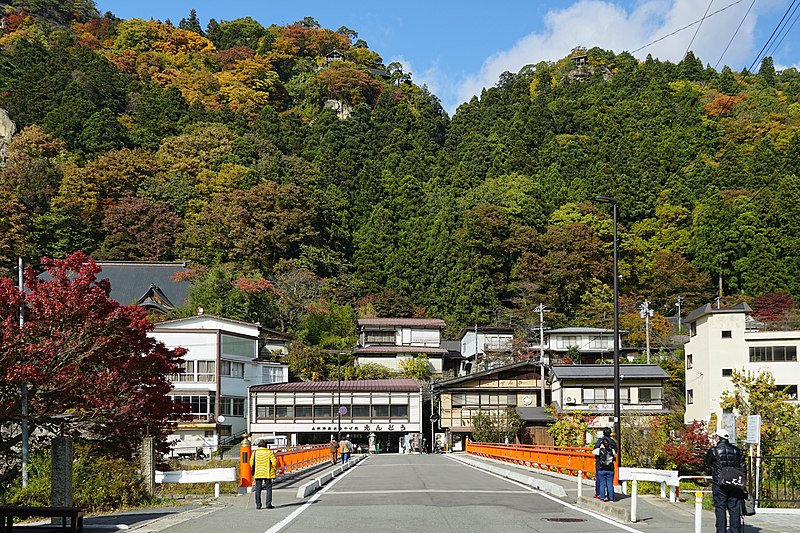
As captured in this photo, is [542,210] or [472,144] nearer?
[542,210]

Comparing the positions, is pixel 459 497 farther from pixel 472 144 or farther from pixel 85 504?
pixel 472 144

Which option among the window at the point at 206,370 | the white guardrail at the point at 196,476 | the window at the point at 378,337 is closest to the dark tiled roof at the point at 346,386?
the window at the point at 206,370

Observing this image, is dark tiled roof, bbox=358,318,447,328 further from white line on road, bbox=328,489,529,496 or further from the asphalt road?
white line on road, bbox=328,489,529,496

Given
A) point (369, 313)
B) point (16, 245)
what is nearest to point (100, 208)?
point (16, 245)

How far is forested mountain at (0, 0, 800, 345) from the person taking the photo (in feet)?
244

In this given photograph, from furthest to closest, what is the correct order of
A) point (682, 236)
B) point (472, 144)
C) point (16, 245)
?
point (472, 144) < point (682, 236) < point (16, 245)

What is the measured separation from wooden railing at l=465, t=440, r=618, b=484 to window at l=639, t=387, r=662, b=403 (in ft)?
75.8

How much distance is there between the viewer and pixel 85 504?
52.6 ft

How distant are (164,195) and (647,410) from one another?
5020 centimetres

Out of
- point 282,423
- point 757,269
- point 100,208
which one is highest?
point 100,208

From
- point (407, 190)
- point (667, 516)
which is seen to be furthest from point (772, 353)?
point (407, 190)

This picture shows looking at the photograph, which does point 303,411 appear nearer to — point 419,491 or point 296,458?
point 296,458

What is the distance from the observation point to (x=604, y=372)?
5912 cm

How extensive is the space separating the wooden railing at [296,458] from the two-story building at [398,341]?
38.6 metres
